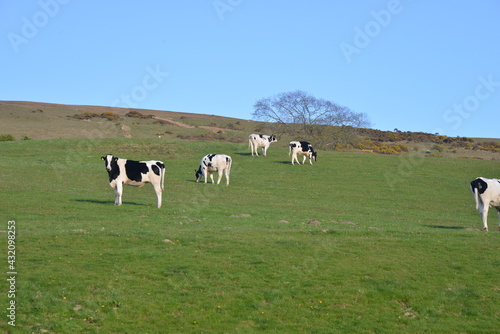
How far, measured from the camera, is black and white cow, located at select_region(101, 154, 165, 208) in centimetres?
2666

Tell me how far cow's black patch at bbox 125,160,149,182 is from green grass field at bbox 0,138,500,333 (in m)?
1.39

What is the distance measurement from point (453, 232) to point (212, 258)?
1179 cm

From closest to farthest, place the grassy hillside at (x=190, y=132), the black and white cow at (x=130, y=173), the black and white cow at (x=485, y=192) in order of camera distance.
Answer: the black and white cow at (x=485, y=192) < the black and white cow at (x=130, y=173) < the grassy hillside at (x=190, y=132)

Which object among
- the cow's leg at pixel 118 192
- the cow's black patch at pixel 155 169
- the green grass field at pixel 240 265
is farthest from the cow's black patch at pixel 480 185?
the cow's leg at pixel 118 192

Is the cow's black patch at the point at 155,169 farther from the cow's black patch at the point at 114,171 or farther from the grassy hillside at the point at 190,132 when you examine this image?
the grassy hillside at the point at 190,132

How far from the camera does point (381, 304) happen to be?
13.7 meters

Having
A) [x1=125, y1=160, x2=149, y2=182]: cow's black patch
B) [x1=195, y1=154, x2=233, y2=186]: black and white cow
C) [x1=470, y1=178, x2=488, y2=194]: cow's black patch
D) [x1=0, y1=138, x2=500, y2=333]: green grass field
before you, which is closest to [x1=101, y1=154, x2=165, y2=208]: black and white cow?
[x1=125, y1=160, x2=149, y2=182]: cow's black patch

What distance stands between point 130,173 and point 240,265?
12.8m

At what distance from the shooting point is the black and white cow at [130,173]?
2666cm

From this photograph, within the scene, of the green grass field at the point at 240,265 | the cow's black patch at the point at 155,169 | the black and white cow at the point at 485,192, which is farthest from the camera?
the cow's black patch at the point at 155,169

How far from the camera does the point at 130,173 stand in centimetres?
2702

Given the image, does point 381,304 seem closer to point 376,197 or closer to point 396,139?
point 376,197

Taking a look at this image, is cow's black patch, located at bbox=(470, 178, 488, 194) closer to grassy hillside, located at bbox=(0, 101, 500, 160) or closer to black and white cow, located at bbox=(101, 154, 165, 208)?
black and white cow, located at bbox=(101, 154, 165, 208)

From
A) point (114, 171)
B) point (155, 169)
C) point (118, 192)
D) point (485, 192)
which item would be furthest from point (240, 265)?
→ point (485, 192)
